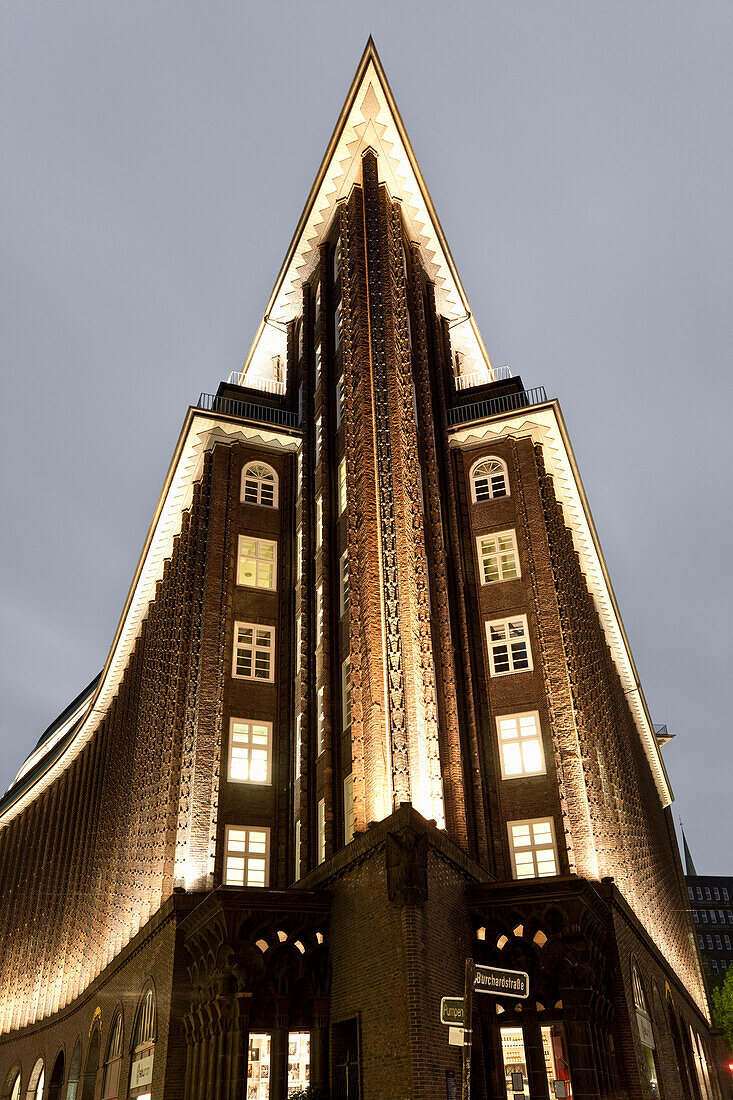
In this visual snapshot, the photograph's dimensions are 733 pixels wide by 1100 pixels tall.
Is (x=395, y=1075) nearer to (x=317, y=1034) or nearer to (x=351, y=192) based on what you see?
(x=317, y=1034)

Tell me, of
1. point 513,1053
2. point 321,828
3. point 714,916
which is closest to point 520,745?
point 321,828

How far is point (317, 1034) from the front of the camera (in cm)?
2394

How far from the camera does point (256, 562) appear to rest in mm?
34688

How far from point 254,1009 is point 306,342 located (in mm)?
27490

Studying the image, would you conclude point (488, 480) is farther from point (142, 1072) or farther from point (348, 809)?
point (142, 1072)

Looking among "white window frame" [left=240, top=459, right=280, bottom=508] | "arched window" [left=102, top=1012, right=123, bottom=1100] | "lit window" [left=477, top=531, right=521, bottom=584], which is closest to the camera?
"arched window" [left=102, top=1012, right=123, bottom=1100]

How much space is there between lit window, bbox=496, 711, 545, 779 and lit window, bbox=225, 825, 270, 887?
7999 mm

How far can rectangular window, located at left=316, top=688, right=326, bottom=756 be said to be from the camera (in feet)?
95.0

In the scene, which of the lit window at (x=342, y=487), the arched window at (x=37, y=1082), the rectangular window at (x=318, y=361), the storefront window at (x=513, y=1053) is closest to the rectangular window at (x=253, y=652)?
the lit window at (x=342, y=487)

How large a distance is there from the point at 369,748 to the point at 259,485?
1431cm

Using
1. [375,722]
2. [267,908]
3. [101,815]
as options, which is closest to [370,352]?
[375,722]

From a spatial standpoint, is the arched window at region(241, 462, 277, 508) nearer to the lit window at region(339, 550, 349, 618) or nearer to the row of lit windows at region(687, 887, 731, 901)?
the lit window at region(339, 550, 349, 618)

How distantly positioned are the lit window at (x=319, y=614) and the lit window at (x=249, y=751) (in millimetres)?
3415

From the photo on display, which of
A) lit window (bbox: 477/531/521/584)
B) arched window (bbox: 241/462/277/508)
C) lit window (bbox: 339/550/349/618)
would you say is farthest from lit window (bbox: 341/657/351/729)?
arched window (bbox: 241/462/277/508)
